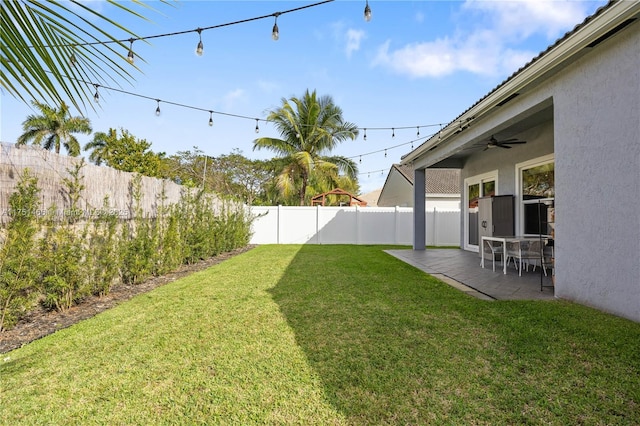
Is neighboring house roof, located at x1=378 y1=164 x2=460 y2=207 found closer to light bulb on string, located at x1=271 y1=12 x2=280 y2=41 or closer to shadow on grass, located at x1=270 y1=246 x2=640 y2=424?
light bulb on string, located at x1=271 y1=12 x2=280 y2=41

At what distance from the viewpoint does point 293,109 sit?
16828 millimetres

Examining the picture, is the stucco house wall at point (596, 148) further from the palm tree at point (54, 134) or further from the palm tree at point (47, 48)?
the palm tree at point (54, 134)

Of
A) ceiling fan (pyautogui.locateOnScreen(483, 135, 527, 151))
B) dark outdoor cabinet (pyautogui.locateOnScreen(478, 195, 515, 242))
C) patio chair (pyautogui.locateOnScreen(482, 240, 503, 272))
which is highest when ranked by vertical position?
ceiling fan (pyautogui.locateOnScreen(483, 135, 527, 151))

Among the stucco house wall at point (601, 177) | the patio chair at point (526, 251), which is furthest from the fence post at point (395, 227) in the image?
the stucco house wall at point (601, 177)

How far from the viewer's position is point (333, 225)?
14727mm

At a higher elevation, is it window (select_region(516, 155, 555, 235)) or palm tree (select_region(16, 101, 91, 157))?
palm tree (select_region(16, 101, 91, 157))

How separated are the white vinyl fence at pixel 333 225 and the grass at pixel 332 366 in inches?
395

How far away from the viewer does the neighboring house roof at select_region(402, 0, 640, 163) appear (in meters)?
3.39

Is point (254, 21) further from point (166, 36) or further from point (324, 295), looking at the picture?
point (324, 295)

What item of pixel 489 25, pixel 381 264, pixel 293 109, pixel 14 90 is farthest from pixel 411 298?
pixel 293 109

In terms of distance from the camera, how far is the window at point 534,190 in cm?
715

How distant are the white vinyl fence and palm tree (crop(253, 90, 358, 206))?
2.29 metres

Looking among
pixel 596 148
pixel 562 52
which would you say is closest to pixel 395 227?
pixel 596 148

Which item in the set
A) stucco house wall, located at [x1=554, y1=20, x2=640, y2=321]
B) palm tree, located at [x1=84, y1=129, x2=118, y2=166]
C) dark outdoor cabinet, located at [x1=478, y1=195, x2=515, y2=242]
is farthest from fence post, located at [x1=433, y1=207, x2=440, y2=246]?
palm tree, located at [x1=84, y1=129, x2=118, y2=166]
